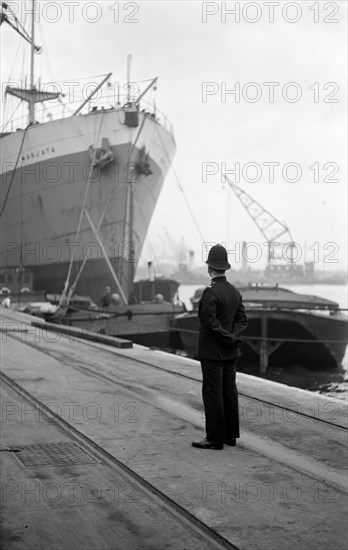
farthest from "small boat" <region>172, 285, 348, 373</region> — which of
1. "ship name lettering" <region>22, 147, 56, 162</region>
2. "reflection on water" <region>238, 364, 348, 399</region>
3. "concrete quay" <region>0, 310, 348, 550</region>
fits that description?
"ship name lettering" <region>22, 147, 56, 162</region>

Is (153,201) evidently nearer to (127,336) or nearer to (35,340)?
(127,336)

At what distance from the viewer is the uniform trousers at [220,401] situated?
507cm

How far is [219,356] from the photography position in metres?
5.07

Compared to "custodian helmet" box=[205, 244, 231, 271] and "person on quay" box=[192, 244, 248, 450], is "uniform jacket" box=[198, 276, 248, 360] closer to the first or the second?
"person on quay" box=[192, 244, 248, 450]

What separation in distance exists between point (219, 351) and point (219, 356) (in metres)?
0.04

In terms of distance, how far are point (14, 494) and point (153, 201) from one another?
3290cm

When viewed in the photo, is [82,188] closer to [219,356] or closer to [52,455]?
[219,356]

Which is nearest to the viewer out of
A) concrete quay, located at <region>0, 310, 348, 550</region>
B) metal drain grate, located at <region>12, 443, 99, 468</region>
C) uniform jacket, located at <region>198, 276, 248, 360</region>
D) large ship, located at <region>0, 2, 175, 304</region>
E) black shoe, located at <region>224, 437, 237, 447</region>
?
concrete quay, located at <region>0, 310, 348, 550</region>

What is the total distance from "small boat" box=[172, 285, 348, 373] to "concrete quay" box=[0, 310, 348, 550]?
9.34 meters

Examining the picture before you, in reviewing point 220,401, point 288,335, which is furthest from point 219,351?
A: point 288,335

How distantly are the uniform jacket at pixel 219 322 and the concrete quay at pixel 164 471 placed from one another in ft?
2.54

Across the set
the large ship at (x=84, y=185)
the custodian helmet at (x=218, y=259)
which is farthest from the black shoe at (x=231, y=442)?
the large ship at (x=84, y=185)

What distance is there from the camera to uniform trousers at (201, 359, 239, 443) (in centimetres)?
507

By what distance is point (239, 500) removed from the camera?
12.7 feet
